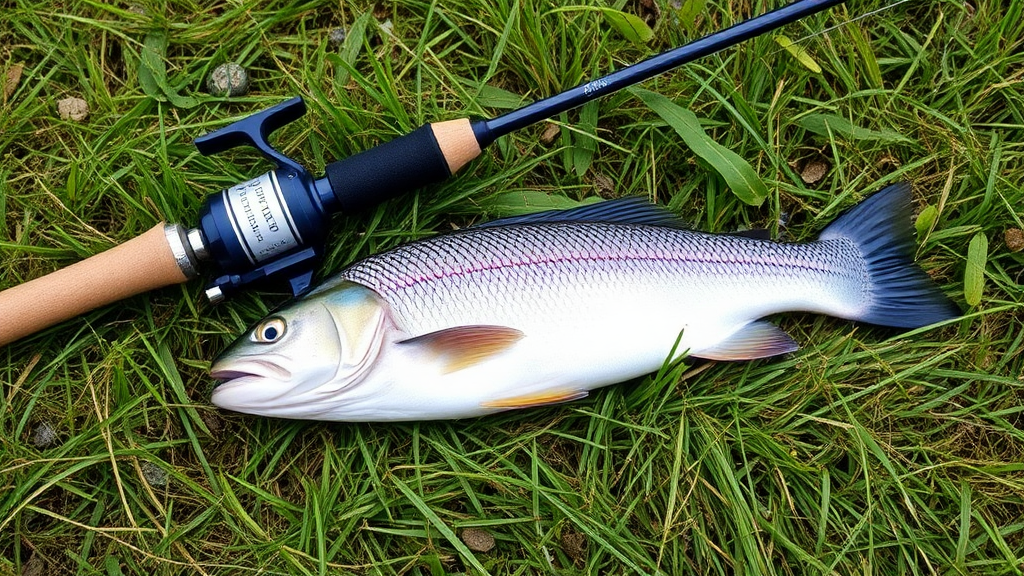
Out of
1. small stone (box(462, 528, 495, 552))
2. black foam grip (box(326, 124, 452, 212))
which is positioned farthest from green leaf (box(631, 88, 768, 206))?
small stone (box(462, 528, 495, 552))

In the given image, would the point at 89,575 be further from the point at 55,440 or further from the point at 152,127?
the point at 152,127

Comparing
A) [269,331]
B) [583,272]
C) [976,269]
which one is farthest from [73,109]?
[976,269]

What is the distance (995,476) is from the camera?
8.48 feet

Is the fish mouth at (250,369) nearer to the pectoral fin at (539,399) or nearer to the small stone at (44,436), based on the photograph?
the pectoral fin at (539,399)

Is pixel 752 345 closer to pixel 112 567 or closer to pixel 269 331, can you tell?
pixel 269 331

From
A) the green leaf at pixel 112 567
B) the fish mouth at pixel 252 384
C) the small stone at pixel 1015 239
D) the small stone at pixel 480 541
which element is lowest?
the small stone at pixel 480 541

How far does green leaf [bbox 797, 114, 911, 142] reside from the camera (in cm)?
280

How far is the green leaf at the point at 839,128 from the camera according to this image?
2805 millimetres

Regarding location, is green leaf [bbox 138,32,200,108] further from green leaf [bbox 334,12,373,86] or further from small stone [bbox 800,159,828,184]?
small stone [bbox 800,159,828,184]

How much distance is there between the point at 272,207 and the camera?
2357 millimetres

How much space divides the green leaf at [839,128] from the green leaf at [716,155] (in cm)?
37

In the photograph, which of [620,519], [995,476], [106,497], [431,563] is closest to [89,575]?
[106,497]

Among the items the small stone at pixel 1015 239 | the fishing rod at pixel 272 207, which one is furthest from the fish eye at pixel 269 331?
the small stone at pixel 1015 239

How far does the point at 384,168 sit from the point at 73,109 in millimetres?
1550
